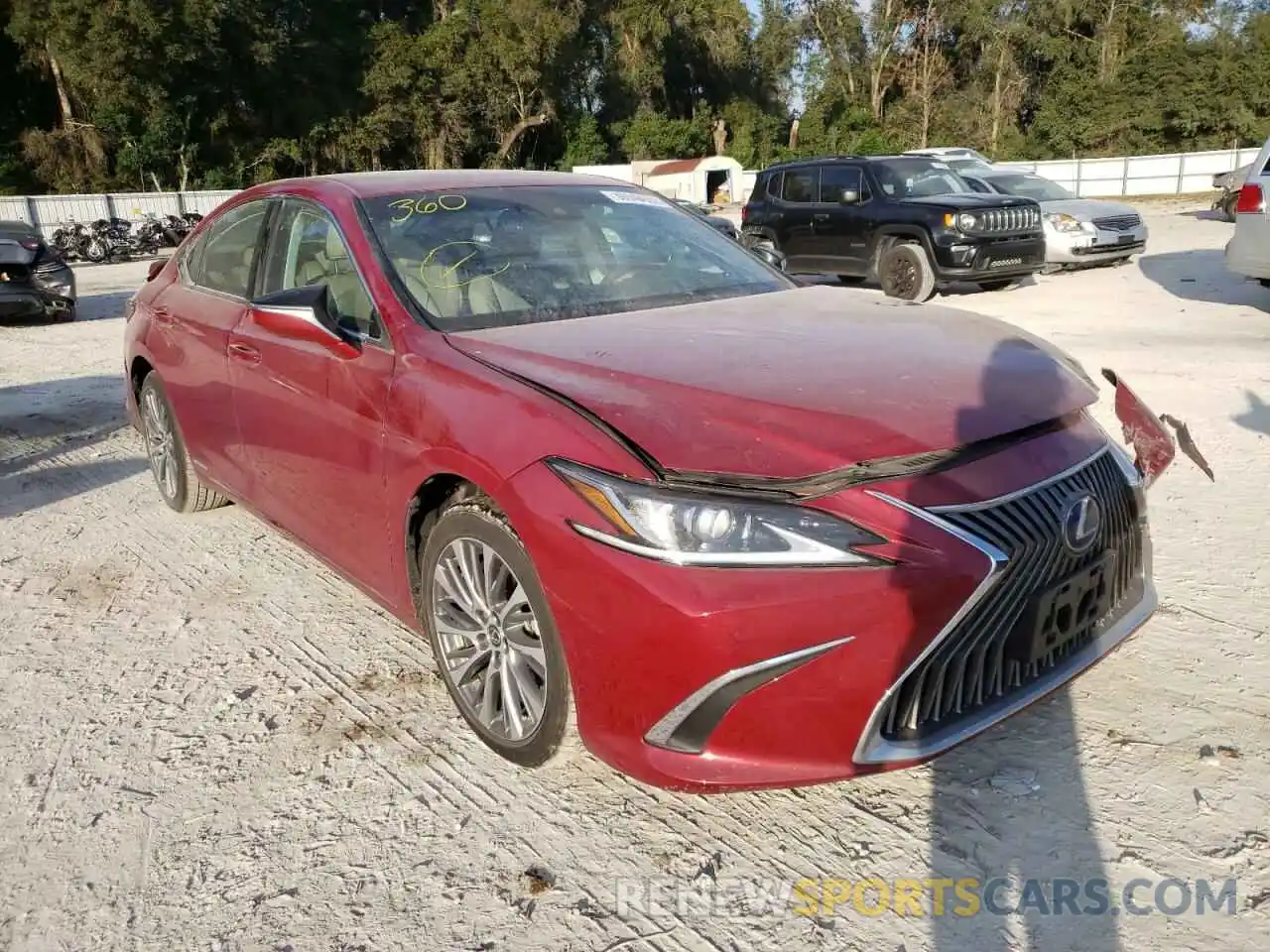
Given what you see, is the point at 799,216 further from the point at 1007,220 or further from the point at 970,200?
the point at 1007,220

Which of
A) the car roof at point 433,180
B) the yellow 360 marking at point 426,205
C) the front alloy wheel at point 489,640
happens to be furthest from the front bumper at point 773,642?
the car roof at point 433,180

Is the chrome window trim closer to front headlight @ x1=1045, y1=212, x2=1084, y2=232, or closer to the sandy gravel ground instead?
the sandy gravel ground

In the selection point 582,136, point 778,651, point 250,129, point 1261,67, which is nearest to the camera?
point 778,651

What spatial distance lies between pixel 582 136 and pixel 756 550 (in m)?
58.8

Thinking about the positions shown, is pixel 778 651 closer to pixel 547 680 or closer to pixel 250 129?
pixel 547 680

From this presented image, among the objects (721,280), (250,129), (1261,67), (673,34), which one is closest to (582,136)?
(673,34)

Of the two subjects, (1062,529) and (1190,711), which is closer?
(1062,529)

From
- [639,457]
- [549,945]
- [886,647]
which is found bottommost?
[549,945]

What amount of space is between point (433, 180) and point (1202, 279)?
12.0 meters

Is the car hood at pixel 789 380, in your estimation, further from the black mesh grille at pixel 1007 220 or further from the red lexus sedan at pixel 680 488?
the black mesh grille at pixel 1007 220

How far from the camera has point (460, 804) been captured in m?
2.72

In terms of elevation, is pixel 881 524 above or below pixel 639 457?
below

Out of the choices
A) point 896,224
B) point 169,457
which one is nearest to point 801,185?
point 896,224

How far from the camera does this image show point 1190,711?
2951 millimetres
